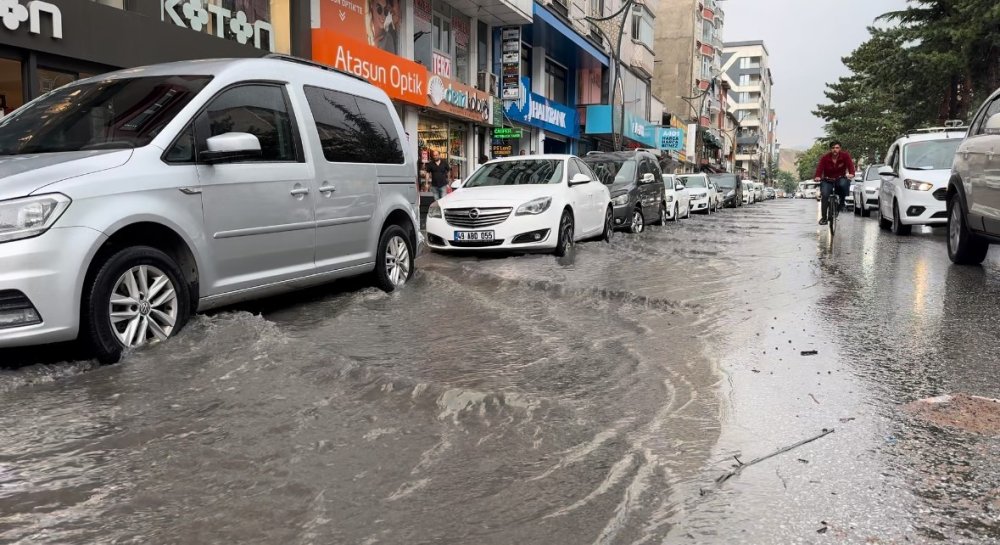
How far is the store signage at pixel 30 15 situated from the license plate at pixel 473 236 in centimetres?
591

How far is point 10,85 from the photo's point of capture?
1004cm

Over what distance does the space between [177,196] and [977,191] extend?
25.9 feet

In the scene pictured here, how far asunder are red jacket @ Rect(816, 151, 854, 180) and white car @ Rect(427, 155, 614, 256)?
5477 mm

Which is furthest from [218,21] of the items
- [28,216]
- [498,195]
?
[28,216]

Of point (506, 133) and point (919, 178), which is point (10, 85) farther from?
point (506, 133)

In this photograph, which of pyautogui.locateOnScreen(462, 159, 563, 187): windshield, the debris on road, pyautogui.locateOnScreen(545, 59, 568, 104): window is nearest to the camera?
the debris on road

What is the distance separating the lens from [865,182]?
23.5m

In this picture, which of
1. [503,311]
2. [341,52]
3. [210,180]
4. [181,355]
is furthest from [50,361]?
[341,52]

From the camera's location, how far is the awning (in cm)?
2606

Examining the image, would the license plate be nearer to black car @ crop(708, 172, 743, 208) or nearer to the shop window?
the shop window

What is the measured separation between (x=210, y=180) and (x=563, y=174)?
7.08m

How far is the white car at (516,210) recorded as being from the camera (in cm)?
1002

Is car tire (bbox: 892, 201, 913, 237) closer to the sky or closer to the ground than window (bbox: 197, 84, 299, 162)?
closer to the ground

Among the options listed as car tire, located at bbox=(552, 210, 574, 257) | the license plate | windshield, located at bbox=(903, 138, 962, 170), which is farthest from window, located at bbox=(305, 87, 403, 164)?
windshield, located at bbox=(903, 138, 962, 170)
